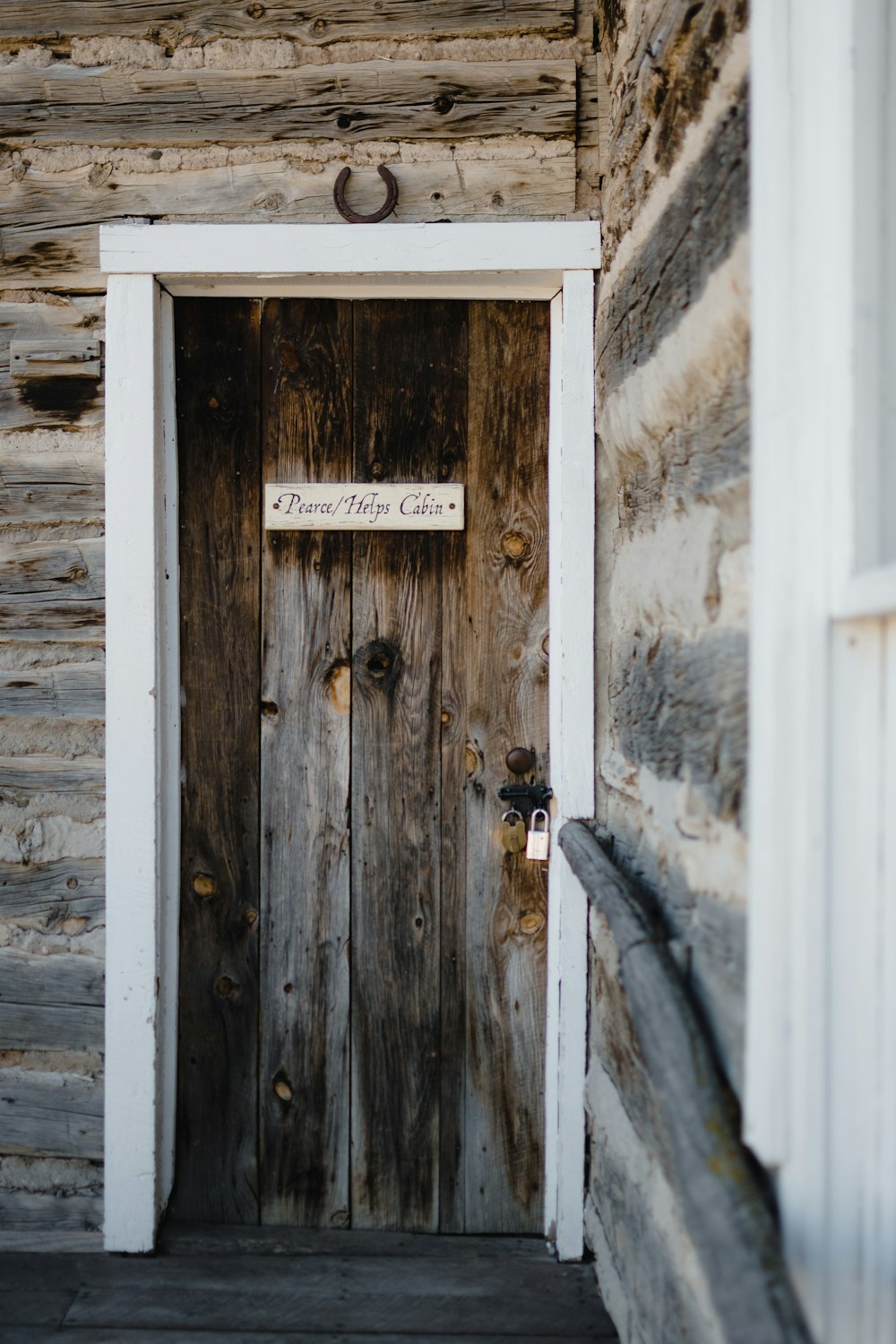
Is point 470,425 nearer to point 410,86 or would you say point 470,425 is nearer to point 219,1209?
point 410,86

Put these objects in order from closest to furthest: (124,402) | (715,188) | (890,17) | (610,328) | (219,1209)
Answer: (890,17) < (715,188) < (610,328) < (124,402) < (219,1209)

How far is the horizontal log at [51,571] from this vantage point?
185 cm

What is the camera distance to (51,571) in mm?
1854

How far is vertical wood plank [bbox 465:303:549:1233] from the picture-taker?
6.31 ft

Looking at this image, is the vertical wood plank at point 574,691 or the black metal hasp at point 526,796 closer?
the vertical wood plank at point 574,691

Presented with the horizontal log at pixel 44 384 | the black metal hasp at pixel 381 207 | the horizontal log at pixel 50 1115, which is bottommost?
the horizontal log at pixel 50 1115

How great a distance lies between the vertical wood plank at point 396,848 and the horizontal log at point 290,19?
2.14 ft

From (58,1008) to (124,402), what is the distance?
125 centimetres

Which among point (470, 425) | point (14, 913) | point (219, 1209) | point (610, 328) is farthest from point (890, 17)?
point (219, 1209)

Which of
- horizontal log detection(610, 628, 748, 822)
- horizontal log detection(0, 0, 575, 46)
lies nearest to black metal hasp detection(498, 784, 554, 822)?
horizontal log detection(610, 628, 748, 822)

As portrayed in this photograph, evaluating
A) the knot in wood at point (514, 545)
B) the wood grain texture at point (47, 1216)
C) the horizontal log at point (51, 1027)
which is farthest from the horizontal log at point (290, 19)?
the wood grain texture at point (47, 1216)

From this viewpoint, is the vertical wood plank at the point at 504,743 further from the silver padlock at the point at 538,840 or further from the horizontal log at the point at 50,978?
the horizontal log at the point at 50,978

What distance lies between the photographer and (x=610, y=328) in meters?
1.71

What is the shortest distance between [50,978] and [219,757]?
1.84 ft
